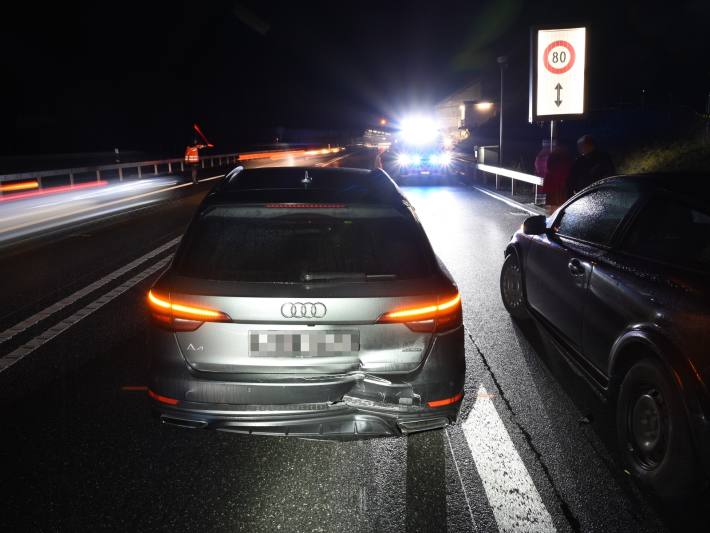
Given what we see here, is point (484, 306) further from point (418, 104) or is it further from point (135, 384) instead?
point (418, 104)

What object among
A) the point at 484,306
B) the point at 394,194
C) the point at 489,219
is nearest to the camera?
the point at 394,194

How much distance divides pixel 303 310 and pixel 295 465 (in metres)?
0.98

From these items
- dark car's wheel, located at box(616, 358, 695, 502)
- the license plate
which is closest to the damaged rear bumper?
the license plate

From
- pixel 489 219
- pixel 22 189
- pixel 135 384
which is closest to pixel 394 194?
pixel 135 384

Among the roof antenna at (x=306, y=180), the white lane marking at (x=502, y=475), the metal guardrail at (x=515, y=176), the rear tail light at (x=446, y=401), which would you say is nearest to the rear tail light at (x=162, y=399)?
the rear tail light at (x=446, y=401)

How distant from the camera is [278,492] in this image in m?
3.29

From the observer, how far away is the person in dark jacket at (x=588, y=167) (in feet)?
31.2

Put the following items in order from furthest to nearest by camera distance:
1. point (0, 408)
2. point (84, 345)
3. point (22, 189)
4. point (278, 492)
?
point (22, 189) → point (84, 345) → point (0, 408) → point (278, 492)

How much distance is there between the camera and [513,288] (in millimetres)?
6426

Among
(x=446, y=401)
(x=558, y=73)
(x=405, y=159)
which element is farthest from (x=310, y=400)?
(x=405, y=159)

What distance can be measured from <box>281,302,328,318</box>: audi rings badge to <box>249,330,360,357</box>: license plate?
0.09m

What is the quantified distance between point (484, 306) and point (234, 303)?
431cm

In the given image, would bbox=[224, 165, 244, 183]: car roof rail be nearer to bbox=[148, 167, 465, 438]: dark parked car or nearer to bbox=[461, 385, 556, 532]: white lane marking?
bbox=[148, 167, 465, 438]: dark parked car

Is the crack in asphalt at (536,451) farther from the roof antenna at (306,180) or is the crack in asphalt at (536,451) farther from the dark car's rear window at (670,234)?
the roof antenna at (306,180)
